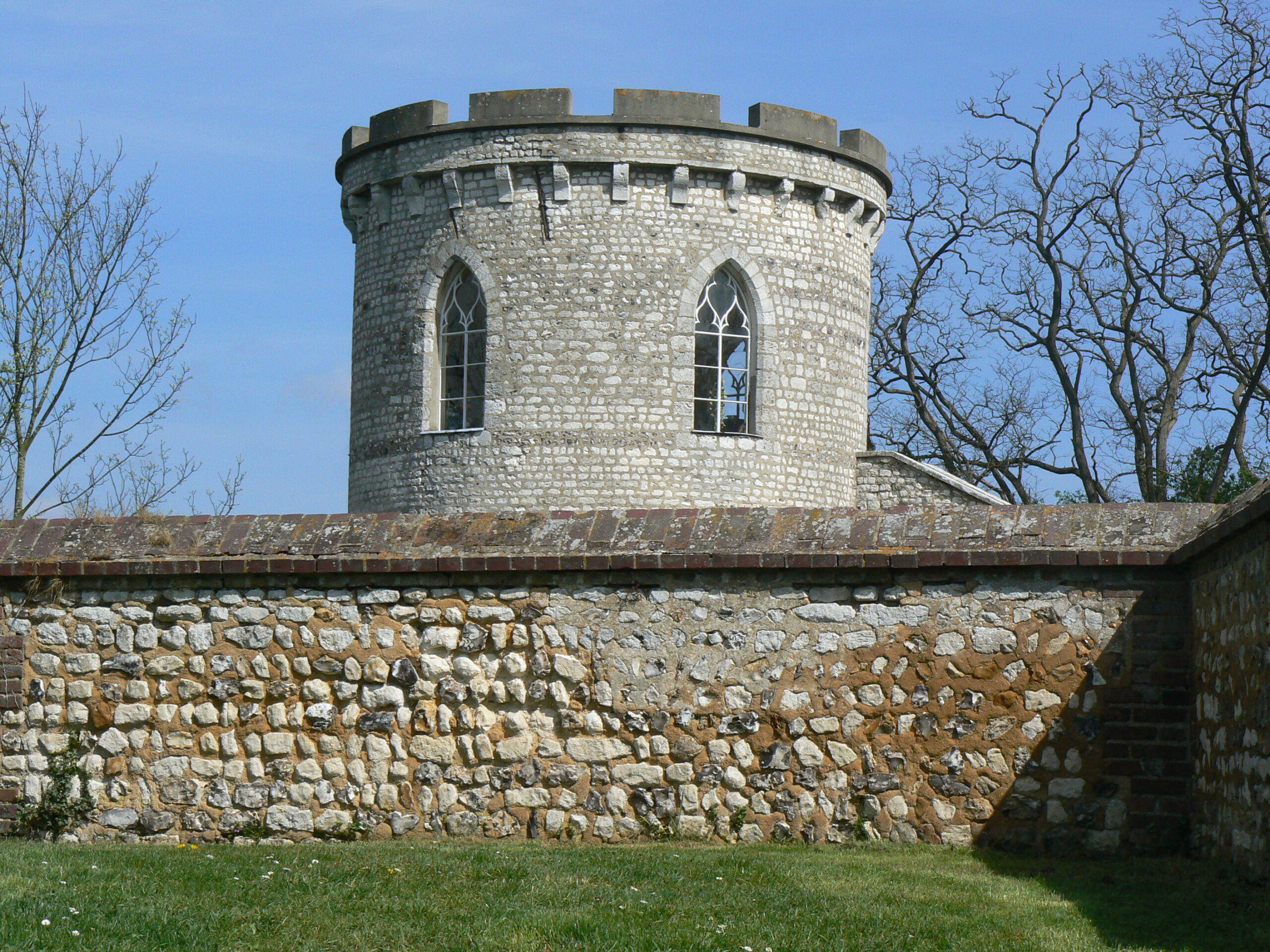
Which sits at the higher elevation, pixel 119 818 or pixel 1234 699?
pixel 1234 699

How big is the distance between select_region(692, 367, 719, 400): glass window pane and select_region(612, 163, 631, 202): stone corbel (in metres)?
2.33

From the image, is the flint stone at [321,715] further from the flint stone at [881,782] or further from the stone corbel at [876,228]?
the stone corbel at [876,228]

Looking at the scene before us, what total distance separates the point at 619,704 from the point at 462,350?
10.8 m

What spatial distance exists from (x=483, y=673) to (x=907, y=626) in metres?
2.62

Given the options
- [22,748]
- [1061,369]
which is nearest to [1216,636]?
[22,748]

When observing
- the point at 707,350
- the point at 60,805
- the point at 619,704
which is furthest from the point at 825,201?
the point at 60,805

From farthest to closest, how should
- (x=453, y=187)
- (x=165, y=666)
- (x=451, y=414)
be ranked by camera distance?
(x=451, y=414), (x=453, y=187), (x=165, y=666)

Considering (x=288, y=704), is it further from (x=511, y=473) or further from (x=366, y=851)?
(x=511, y=473)

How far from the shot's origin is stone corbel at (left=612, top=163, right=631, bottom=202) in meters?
18.6

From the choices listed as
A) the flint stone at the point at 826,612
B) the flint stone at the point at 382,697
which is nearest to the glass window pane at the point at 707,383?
the flint stone at the point at 826,612

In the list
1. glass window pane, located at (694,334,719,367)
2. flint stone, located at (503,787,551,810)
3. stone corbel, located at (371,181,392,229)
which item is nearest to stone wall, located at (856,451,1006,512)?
glass window pane, located at (694,334,719,367)

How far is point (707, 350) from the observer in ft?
63.0

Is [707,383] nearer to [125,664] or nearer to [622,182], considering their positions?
[622,182]

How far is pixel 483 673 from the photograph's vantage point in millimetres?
9469
